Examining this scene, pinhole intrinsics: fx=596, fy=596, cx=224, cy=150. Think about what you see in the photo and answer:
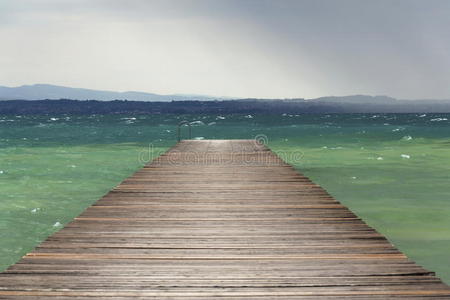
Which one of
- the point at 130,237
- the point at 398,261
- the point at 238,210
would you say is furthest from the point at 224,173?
the point at 398,261

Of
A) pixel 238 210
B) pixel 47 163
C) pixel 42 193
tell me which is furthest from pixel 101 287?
pixel 47 163

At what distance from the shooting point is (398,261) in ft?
16.4

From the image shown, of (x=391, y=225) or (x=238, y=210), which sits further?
(x=391, y=225)

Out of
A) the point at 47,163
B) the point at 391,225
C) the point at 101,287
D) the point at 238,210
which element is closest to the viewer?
the point at 101,287

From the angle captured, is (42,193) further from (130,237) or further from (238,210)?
(130,237)

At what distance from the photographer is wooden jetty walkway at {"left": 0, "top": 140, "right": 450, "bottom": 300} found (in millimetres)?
4273

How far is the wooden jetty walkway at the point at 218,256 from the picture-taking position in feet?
14.0

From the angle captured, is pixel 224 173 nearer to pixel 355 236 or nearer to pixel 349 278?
pixel 355 236

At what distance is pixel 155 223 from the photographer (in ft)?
22.4

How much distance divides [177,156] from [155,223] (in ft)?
35.7

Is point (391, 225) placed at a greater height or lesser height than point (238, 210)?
lesser

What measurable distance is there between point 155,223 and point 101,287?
249cm

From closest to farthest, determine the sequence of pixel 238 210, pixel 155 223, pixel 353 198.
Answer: pixel 155 223 < pixel 238 210 < pixel 353 198

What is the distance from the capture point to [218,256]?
5238 mm
